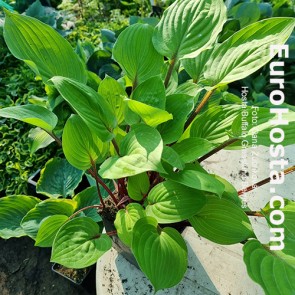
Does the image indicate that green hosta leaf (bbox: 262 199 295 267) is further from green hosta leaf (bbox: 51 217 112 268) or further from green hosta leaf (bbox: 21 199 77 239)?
green hosta leaf (bbox: 21 199 77 239)

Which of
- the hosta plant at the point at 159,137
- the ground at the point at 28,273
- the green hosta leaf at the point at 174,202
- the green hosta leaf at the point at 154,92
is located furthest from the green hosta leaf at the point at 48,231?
the ground at the point at 28,273

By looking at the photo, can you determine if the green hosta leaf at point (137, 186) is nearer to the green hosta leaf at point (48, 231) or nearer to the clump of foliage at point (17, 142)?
the green hosta leaf at point (48, 231)

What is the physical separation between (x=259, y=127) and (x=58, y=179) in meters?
0.71

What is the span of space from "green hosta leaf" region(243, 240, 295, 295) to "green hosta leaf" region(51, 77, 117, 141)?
0.37 m

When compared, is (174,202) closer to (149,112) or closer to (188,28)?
(149,112)

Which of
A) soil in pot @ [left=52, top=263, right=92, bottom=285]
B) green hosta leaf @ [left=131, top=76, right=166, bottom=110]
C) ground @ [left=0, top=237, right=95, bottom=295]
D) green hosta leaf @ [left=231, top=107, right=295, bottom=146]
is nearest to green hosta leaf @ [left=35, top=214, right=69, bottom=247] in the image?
green hosta leaf @ [left=131, top=76, right=166, bottom=110]

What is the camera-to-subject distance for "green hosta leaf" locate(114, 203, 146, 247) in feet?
2.47

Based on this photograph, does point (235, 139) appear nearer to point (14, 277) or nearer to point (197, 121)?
point (197, 121)

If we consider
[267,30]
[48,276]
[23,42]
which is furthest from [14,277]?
[267,30]

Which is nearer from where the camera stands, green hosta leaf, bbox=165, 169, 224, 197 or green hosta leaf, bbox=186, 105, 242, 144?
Result: green hosta leaf, bbox=165, 169, 224, 197

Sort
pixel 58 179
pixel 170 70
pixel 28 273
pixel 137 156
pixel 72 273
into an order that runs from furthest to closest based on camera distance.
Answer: pixel 28 273
pixel 72 273
pixel 58 179
pixel 170 70
pixel 137 156

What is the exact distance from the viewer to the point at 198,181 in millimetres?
683

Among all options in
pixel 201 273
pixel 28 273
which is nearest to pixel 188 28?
pixel 201 273

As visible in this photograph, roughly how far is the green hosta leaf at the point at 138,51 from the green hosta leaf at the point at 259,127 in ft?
0.89
